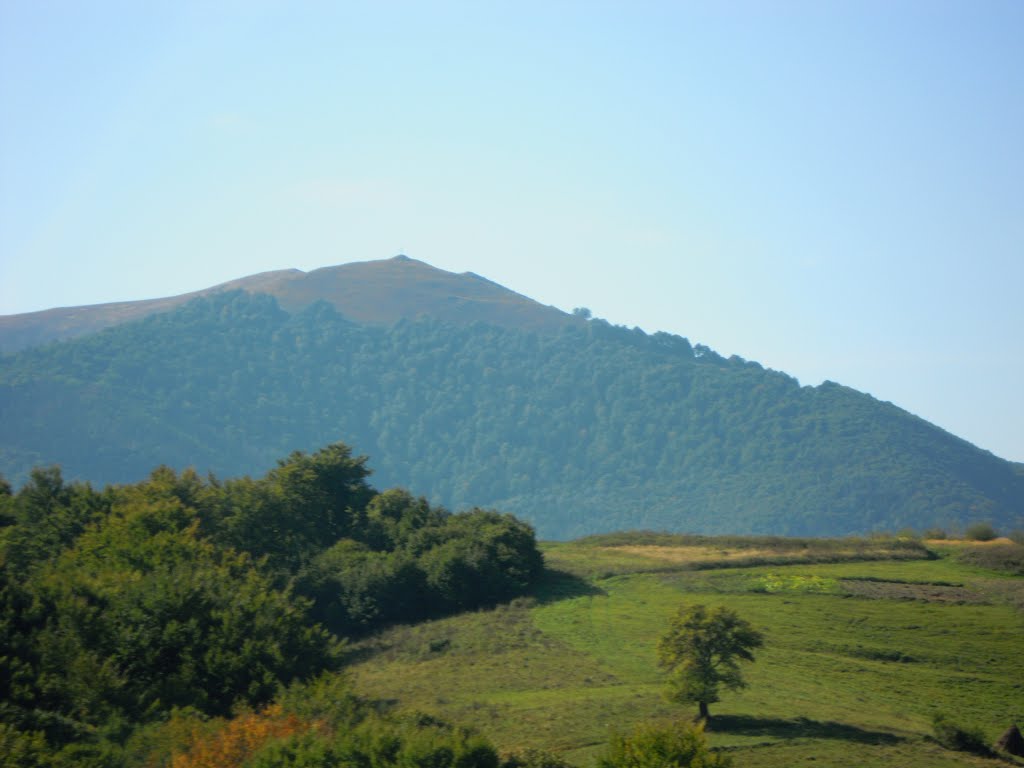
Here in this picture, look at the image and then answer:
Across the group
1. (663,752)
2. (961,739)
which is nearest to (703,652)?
(961,739)

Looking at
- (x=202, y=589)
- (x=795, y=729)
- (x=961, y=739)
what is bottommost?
(x=795, y=729)

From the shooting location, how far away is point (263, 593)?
31969 millimetres

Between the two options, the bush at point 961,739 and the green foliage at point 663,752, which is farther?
the bush at point 961,739

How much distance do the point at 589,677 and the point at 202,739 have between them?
19.7 m

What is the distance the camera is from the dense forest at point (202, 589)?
25.1 metres

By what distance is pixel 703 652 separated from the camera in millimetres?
33094

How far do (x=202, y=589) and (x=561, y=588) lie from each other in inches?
1028

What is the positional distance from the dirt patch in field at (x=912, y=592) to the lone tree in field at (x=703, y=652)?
15.4m

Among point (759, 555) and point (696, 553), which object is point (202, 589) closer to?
point (759, 555)

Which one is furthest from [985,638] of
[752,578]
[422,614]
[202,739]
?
[202,739]

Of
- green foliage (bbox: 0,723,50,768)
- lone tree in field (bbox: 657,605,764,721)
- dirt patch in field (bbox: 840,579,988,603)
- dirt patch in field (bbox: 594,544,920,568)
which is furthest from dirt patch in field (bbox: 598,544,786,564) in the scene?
green foliage (bbox: 0,723,50,768)

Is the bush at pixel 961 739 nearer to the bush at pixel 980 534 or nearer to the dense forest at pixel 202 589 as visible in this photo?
the dense forest at pixel 202 589

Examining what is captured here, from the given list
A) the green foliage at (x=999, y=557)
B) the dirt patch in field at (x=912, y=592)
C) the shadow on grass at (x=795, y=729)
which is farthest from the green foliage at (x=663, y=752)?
the green foliage at (x=999, y=557)

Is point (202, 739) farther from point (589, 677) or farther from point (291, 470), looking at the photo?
point (291, 470)
